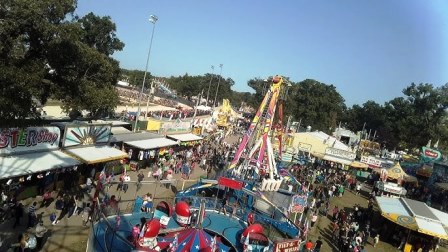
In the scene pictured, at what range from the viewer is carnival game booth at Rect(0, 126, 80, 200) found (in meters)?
18.8

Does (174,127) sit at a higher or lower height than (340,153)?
lower

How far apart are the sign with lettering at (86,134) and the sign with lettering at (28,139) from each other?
862 millimetres

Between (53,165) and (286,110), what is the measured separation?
3236 inches

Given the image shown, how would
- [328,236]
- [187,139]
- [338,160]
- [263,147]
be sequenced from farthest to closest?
1. [338,160]
2. [187,139]
3. [263,147]
4. [328,236]

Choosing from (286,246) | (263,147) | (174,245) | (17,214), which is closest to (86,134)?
(17,214)

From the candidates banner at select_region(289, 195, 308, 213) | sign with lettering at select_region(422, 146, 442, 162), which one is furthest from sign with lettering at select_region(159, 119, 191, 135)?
sign with lettering at select_region(422, 146, 442, 162)

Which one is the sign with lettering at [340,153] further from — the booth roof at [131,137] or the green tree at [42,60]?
the green tree at [42,60]

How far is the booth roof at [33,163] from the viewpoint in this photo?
1830 cm

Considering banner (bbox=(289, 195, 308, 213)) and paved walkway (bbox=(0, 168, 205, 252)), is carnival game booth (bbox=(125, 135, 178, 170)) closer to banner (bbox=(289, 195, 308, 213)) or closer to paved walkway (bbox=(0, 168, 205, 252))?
paved walkway (bbox=(0, 168, 205, 252))

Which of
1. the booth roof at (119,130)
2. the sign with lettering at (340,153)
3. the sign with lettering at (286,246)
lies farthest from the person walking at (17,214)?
the sign with lettering at (340,153)

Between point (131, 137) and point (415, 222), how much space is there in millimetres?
20847

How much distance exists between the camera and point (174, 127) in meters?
41.3

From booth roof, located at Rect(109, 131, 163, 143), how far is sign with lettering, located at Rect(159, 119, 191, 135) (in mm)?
2422

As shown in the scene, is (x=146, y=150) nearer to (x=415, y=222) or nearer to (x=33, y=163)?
(x=33, y=163)
